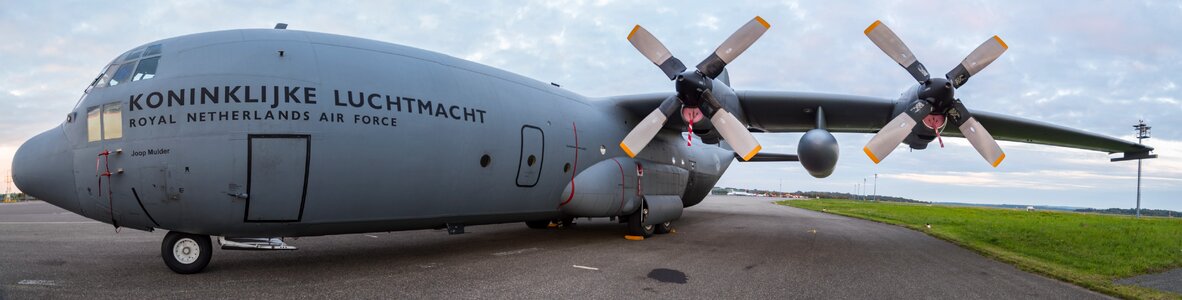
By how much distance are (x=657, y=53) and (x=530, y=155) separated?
334 cm

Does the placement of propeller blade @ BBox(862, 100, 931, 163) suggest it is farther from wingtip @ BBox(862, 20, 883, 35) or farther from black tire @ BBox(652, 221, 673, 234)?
black tire @ BBox(652, 221, 673, 234)

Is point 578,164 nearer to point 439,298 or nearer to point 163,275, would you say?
point 439,298

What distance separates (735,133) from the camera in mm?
11031

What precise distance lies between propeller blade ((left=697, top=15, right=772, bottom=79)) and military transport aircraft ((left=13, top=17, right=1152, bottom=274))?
3cm

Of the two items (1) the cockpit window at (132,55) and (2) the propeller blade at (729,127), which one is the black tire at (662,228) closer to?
(2) the propeller blade at (729,127)

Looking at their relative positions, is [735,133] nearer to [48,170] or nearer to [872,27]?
[872,27]

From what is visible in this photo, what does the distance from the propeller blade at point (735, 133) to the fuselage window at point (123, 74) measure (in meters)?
9.10

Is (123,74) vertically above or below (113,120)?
above

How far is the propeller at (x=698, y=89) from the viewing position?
1085cm

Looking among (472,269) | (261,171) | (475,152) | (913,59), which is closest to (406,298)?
(472,269)

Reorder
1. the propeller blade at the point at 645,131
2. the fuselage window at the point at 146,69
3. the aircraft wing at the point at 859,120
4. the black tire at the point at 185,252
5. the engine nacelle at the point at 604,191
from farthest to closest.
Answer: the aircraft wing at the point at 859,120, the engine nacelle at the point at 604,191, the propeller blade at the point at 645,131, the fuselage window at the point at 146,69, the black tire at the point at 185,252

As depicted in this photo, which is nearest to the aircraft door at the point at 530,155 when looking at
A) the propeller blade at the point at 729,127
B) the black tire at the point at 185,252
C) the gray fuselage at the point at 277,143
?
the gray fuselage at the point at 277,143

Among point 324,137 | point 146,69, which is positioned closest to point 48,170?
point 146,69

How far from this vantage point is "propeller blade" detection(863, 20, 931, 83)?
1067 centimetres
